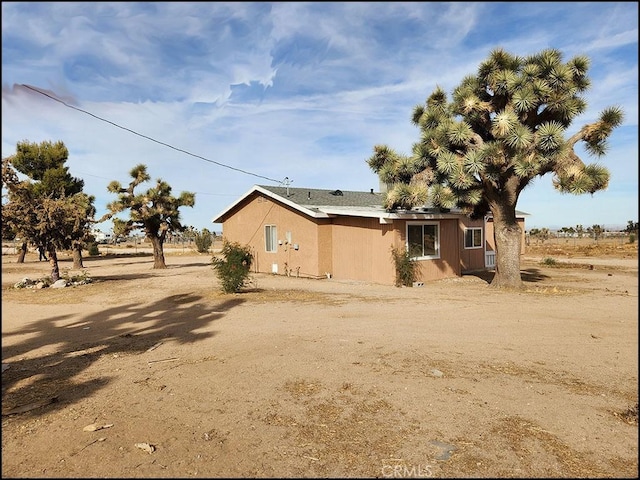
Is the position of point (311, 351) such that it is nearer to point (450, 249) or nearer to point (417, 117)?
point (417, 117)

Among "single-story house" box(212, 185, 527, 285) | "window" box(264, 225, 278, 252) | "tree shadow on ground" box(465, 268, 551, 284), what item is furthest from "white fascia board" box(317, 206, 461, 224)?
"window" box(264, 225, 278, 252)

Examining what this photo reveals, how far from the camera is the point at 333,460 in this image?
3.46 metres

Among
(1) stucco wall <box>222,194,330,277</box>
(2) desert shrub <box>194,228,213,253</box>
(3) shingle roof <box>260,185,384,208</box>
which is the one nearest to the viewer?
(1) stucco wall <box>222,194,330,277</box>

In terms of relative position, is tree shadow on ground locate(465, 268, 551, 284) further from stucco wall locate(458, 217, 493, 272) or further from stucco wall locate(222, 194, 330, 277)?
stucco wall locate(222, 194, 330, 277)

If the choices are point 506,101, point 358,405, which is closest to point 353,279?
point 506,101

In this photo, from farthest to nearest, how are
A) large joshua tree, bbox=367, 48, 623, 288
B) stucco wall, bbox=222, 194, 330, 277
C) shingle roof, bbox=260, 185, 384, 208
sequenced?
shingle roof, bbox=260, 185, 384, 208 < stucco wall, bbox=222, 194, 330, 277 < large joshua tree, bbox=367, 48, 623, 288

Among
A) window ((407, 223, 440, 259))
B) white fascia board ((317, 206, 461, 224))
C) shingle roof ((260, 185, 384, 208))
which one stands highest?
shingle roof ((260, 185, 384, 208))

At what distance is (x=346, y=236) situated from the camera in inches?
698

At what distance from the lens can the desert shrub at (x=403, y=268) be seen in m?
15.3

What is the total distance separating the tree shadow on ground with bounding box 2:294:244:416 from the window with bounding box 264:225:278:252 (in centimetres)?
835

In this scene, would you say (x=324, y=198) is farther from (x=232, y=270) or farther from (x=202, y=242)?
(x=202, y=242)

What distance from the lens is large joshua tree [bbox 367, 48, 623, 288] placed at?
1246 cm

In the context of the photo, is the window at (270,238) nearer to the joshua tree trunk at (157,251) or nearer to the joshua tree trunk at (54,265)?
the joshua tree trunk at (157,251)

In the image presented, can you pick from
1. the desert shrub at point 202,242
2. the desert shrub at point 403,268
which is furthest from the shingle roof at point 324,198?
the desert shrub at point 202,242
